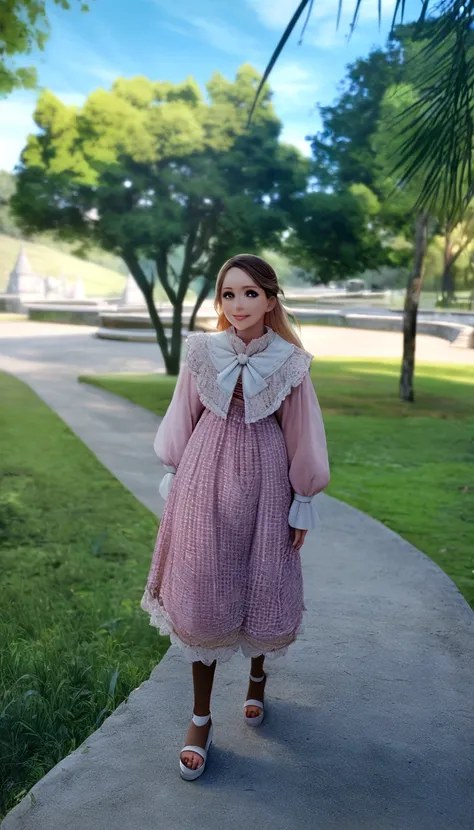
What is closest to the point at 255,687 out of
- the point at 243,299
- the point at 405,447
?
the point at 243,299

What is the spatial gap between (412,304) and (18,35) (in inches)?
211

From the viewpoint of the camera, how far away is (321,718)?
6.45 ft

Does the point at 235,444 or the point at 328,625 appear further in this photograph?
the point at 328,625

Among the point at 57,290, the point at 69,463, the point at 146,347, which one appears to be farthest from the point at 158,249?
the point at 57,290

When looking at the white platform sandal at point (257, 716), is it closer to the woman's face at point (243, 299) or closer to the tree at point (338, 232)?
the woman's face at point (243, 299)

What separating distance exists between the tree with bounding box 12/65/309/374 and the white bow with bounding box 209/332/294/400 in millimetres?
7933

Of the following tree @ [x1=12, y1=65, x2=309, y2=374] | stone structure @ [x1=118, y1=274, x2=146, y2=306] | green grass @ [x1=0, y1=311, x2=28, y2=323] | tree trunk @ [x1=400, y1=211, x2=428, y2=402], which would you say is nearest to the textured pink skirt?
tree trunk @ [x1=400, y1=211, x2=428, y2=402]

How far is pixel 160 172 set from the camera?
31.4ft

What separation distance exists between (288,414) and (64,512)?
285cm

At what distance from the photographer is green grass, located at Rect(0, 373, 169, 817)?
6.52 ft

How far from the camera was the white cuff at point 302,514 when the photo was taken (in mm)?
1722

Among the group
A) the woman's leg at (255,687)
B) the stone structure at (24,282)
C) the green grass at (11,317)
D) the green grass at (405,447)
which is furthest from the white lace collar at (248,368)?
the stone structure at (24,282)

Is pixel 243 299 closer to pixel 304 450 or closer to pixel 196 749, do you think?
pixel 304 450

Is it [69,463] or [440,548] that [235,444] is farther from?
[69,463]
